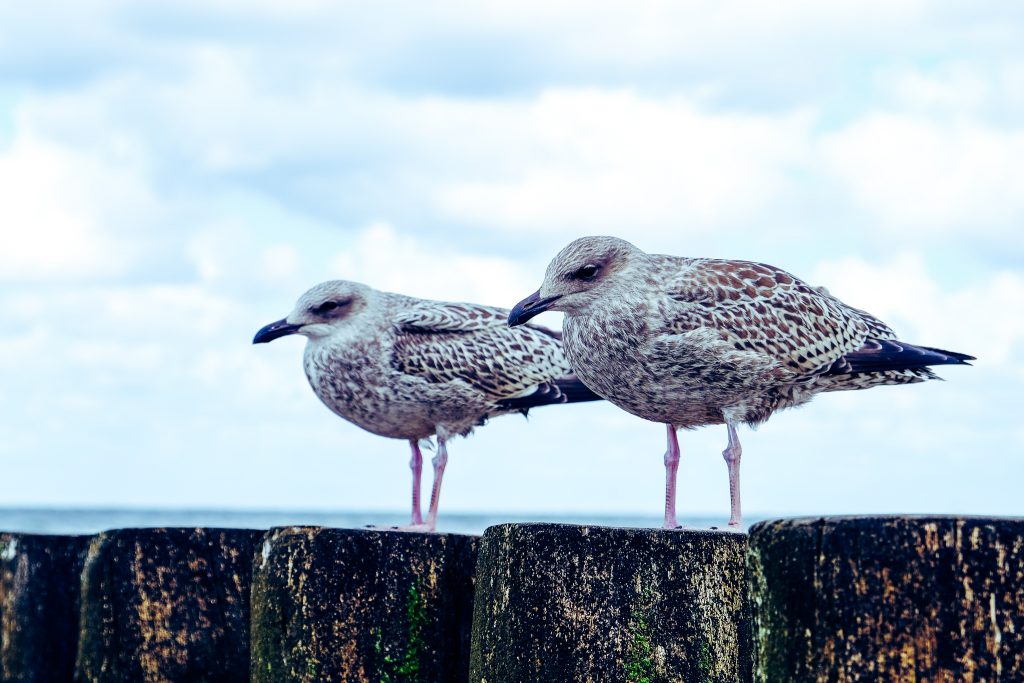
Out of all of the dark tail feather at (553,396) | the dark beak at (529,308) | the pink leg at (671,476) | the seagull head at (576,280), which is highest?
the seagull head at (576,280)

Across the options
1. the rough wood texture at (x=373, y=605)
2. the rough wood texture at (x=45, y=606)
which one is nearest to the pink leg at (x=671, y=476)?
the rough wood texture at (x=373, y=605)

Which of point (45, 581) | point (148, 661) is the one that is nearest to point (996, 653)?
point (148, 661)

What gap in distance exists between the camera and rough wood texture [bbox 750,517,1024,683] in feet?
10.6

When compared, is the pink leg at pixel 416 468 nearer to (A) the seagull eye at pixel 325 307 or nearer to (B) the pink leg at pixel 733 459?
(A) the seagull eye at pixel 325 307

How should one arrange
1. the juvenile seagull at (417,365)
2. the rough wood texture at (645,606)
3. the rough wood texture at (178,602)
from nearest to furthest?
the rough wood texture at (645,606) → the rough wood texture at (178,602) → the juvenile seagull at (417,365)

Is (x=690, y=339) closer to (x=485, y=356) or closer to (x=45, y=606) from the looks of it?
(x=485, y=356)

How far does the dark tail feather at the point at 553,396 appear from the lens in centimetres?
833

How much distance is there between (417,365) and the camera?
8.00 metres

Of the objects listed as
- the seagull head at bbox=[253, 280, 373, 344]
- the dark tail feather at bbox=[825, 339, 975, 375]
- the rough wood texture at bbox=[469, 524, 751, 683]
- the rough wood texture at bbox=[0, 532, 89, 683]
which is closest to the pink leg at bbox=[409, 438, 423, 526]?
the seagull head at bbox=[253, 280, 373, 344]

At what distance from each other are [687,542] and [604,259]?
2.34 m

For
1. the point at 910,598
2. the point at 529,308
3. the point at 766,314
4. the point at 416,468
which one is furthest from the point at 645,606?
the point at 416,468

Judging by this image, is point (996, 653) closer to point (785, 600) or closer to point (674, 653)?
point (785, 600)

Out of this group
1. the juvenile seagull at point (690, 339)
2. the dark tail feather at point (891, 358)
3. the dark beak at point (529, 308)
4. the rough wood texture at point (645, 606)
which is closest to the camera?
the rough wood texture at point (645, 606)

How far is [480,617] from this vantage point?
15.1ft
